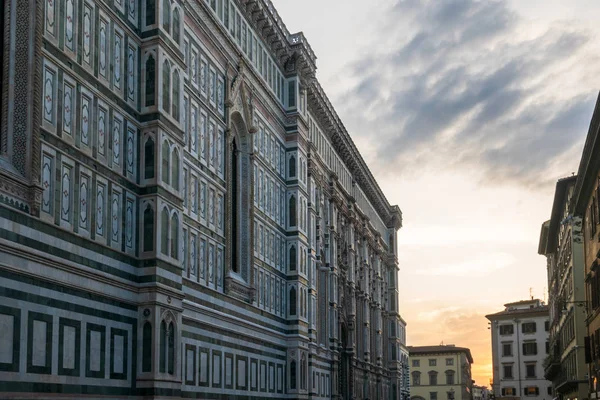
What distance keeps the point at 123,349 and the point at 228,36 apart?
1897cm

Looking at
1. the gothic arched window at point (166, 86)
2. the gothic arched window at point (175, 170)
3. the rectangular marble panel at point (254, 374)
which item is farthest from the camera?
the rectangular marble panel at point (254, 374)

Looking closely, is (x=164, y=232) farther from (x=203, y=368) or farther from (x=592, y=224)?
(x=592, y=224)

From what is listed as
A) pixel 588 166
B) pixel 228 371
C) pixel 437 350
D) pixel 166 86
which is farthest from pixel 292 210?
pixel 437 350

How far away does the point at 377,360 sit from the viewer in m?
83.1

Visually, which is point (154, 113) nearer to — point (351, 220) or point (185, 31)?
point (185, 31)

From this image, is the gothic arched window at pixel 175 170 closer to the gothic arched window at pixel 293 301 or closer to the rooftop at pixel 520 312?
the gothic arched window at pixel 293 301

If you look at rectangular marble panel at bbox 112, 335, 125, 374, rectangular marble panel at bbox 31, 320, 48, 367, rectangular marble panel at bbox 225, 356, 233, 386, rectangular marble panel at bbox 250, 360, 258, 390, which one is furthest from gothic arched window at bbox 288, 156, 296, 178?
rectangular marble panel at bbox 31, 320, 48, 367

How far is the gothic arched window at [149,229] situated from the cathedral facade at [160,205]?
0.13ft

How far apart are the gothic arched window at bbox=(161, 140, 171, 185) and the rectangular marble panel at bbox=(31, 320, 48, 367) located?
8658 millimetres

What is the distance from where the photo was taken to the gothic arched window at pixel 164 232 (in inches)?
1235

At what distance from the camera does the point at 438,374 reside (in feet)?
519

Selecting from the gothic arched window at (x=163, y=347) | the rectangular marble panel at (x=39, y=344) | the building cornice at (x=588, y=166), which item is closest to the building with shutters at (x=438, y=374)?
the building cornice at (x=588, y=166)

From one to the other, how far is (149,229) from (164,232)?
32.2 inches

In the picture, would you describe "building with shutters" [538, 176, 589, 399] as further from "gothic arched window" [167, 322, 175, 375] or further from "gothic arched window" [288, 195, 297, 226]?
"gothic arched window" [167, 322, 175, 375]
